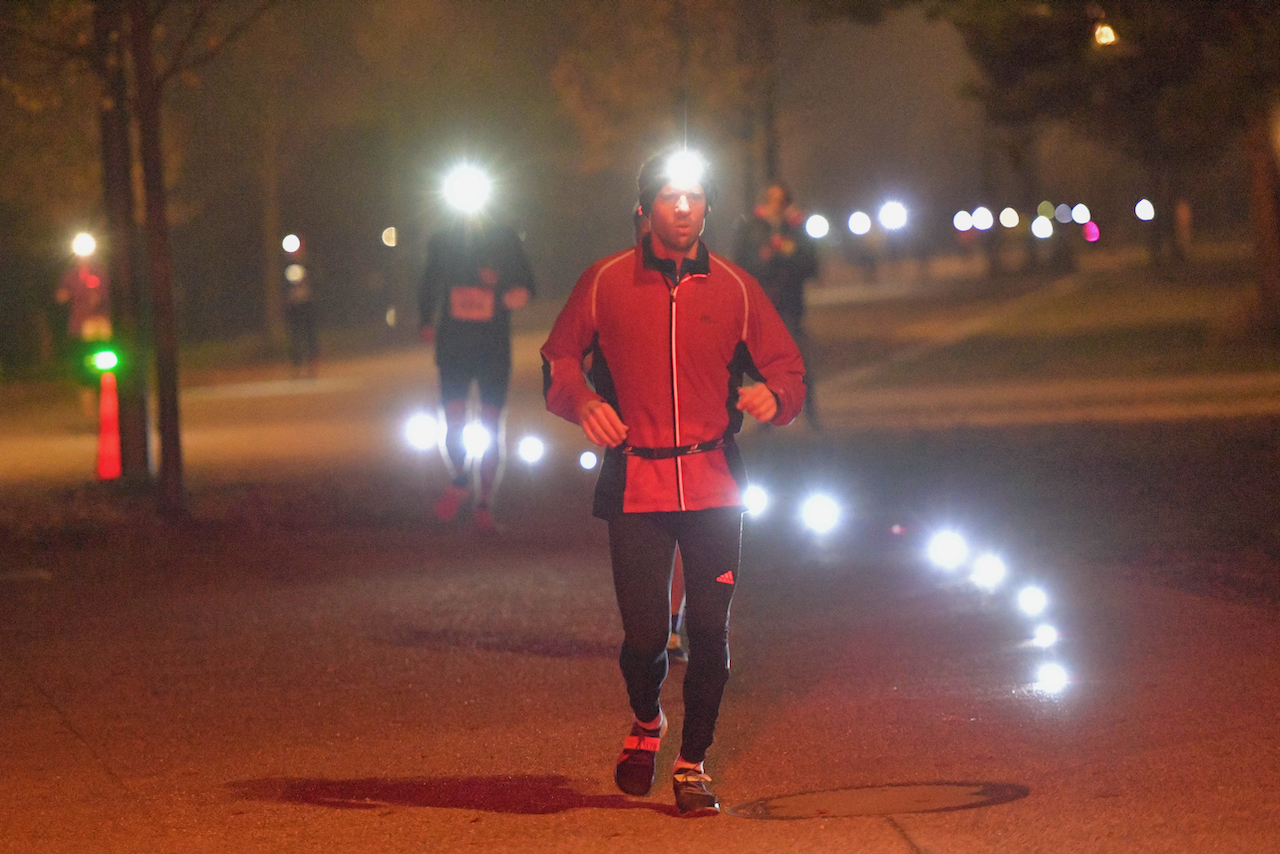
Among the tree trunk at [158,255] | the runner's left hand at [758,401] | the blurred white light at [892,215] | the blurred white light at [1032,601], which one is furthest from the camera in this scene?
the blurred white light at [892,215]

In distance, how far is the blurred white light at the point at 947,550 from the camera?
31.6 ft

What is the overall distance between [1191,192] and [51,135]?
72769 millimetres

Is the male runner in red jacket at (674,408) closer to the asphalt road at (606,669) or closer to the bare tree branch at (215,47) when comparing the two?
the asphalt road at (606,669)

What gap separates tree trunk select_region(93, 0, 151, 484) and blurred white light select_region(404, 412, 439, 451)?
3555 millimetres

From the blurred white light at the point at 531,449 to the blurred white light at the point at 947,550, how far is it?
519cm

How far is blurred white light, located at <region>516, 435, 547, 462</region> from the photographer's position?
49.8 feet

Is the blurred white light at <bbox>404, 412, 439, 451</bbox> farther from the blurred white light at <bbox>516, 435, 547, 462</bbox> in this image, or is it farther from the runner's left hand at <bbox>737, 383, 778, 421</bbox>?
the runner's left hand at <bbox>737, 383, 778, 421</bbox>

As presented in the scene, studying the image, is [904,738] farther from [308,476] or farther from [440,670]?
[308,476]

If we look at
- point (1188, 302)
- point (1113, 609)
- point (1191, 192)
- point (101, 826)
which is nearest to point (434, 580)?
point (1113, 609)

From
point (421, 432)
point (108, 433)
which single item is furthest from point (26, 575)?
point (421, 432)

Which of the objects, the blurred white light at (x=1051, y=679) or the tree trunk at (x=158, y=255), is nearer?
the blurred white light at (x=1051, y=679)

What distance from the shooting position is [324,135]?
36.2 meters

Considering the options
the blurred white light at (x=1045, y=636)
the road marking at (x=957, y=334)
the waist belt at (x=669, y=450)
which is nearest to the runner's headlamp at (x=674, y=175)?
the waist belt at (x=669, y=450)

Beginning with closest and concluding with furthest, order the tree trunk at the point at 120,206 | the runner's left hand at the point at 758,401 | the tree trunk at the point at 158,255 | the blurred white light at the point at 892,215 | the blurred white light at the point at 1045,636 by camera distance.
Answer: the runner's left hand at the point at 758,401 → the blurred white light at the point at 1045,636 → the tree trunk at the point at 158,255 → the tree trunk at the point at 120,206 → the blurred white light at the point at 892,215
